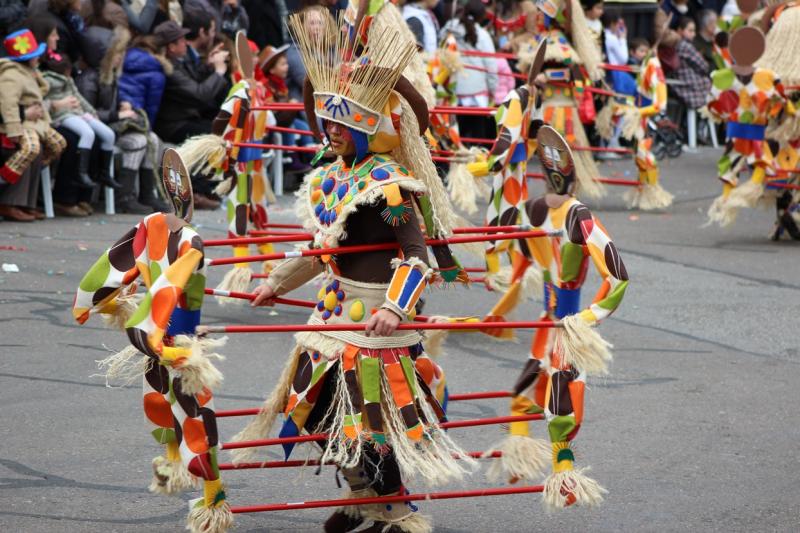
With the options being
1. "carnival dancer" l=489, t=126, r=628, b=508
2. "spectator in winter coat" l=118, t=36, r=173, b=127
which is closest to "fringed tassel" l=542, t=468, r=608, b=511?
"carnival dancer" l=489, t=126, r=628, b=508

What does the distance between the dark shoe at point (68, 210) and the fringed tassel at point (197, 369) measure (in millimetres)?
7461

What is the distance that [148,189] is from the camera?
38.4ft

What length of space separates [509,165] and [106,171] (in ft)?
15.6

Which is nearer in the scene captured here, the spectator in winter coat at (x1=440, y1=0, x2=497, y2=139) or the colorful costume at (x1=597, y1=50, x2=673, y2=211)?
the colorful costume at (x1=597, y1=50, x2=673, y2=211)

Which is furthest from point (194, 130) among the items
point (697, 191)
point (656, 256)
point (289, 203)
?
point (697, 191)

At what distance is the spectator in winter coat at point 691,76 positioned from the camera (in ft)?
60.4

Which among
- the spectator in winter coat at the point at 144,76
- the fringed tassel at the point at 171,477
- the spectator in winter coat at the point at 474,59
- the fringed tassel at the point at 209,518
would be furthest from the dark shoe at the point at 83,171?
the fringed tassel at the point at 209,518

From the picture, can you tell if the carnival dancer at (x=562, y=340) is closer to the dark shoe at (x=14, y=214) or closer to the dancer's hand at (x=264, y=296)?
the dancer's hand at (x=264, y=296)

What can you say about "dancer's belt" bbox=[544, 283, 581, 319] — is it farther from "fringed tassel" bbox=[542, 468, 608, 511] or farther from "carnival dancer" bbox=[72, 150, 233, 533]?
"carnival dancer" bbox=[72, 150, 233, 533]

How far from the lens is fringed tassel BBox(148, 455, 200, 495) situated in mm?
4320

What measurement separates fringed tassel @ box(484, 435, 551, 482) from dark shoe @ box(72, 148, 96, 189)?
699 cm

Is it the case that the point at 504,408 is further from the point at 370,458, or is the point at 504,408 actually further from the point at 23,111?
the point at 23,111

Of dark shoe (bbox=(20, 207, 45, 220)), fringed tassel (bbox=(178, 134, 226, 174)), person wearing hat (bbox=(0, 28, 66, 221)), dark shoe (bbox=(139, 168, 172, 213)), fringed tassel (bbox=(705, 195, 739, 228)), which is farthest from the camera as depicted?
dark shoe (bbox=(139, 168, 172, 213))

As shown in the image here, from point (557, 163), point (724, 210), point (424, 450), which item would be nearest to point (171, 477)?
point (424, 450)
